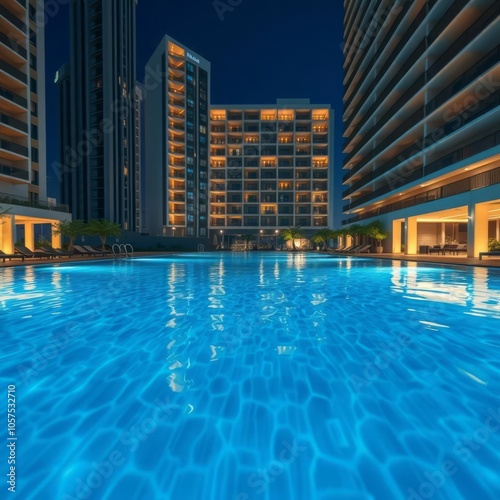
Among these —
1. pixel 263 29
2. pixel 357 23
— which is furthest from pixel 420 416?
pixel 263 29

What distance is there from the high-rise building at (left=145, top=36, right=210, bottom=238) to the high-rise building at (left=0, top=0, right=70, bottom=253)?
2305 cm

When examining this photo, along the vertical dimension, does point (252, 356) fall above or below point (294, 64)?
below

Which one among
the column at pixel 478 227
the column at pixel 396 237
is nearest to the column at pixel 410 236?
the column at pixel 396 237

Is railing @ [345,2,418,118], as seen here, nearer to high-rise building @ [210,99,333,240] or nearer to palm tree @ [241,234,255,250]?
high-rise building @ [210,99,333,240]

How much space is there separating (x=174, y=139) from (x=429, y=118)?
1762 inches

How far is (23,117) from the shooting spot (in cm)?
3027

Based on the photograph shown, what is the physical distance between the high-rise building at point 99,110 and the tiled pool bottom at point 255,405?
1866 inches

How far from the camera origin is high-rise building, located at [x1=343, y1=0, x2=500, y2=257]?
1914cm

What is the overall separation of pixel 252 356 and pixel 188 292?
16.8 ft

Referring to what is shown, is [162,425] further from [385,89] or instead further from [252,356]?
[385,89]

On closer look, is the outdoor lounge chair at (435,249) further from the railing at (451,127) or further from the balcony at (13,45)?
the balcony at (13,45)

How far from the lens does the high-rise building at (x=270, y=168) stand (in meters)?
63.8

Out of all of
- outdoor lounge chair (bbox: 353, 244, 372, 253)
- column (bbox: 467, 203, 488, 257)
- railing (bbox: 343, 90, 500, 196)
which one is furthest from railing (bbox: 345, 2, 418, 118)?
outdoor lounge chair (bbox: 353, 244, 372, 253)

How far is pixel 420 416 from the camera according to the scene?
2605mm
